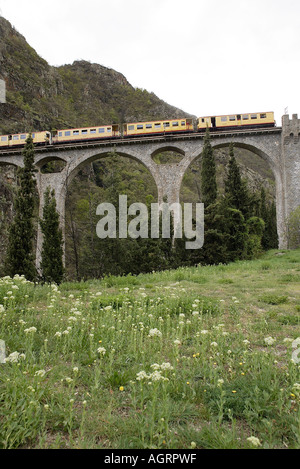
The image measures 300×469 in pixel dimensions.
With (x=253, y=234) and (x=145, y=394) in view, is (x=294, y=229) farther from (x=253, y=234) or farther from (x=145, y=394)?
(x=145, y=394)

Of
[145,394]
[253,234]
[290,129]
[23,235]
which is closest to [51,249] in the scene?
[23,235]

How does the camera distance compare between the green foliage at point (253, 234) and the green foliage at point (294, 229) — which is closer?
the green foliage at point (253, 234)

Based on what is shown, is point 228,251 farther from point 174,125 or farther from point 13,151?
point 13,151

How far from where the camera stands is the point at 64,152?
1122 inches

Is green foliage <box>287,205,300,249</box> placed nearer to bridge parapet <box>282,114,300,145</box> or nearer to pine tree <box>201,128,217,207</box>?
bridge parapet <box>282,114,300,145</box>

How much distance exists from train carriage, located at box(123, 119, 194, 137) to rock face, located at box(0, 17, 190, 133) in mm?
15792

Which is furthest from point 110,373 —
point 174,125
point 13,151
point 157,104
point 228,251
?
point 157,104

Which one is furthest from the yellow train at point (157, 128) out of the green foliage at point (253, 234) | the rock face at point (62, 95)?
the green foliage at point (253, 234)

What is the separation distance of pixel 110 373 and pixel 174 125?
2723 centimetres

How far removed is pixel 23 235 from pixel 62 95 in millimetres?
51128

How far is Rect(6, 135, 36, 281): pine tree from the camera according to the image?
14.1 m

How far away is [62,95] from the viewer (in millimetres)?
57281

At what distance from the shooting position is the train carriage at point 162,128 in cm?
2733

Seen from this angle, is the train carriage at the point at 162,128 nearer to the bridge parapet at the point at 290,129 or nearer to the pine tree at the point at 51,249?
the bridge parapet at the point at 290,129
